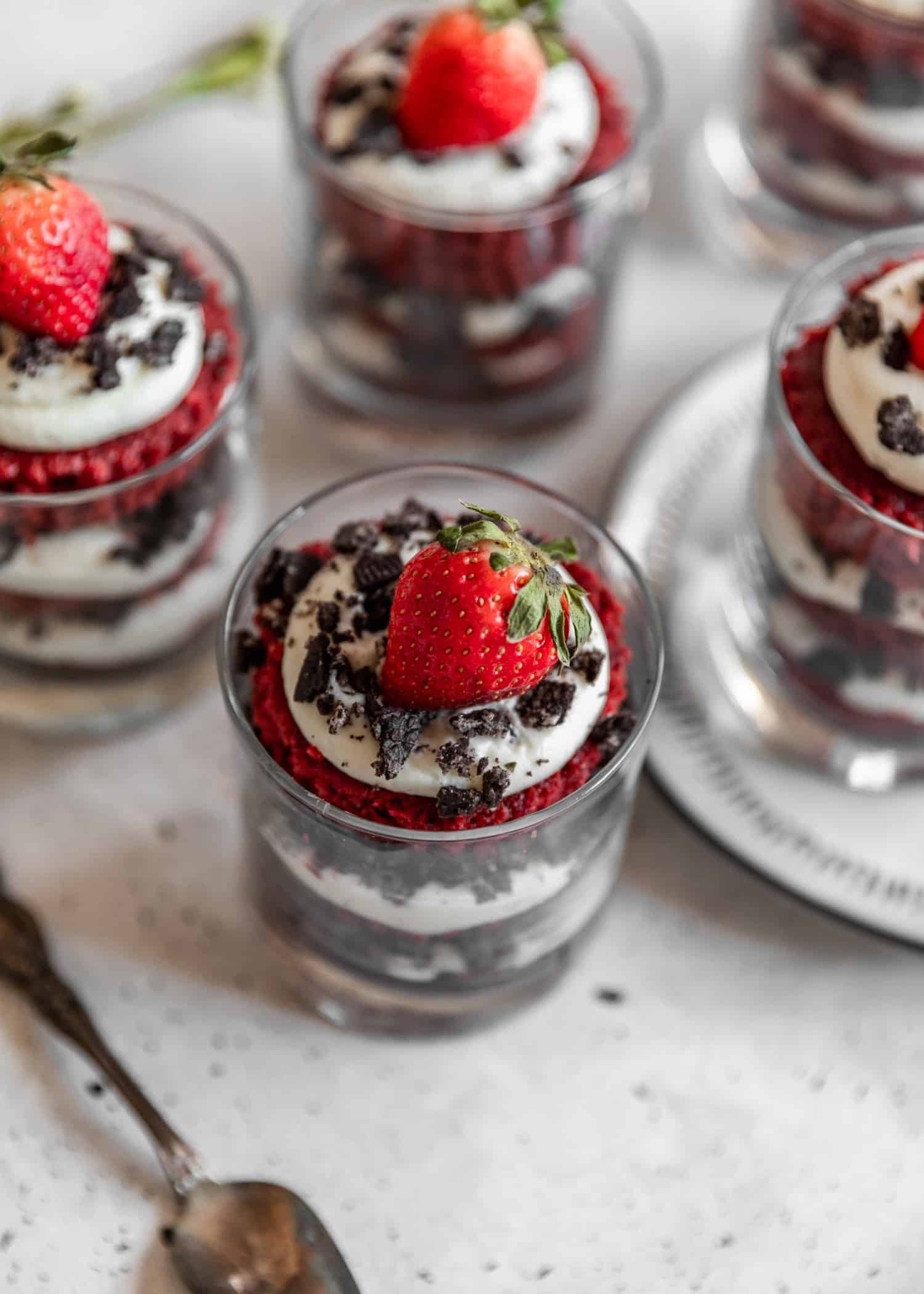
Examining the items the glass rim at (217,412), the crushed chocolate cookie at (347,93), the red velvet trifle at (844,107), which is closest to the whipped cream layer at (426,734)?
the glass rim at (217,412)

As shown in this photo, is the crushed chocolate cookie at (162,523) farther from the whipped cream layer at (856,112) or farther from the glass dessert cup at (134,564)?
the whipped cream layer at (856,112)

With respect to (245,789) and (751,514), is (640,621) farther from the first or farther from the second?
(245,789)

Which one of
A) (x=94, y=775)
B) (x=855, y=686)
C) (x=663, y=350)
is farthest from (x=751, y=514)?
(x=94, y=775)

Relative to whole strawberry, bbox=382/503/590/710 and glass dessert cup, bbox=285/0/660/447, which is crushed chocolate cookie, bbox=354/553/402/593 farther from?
glass dessert cup, bbox=285/0/660/447

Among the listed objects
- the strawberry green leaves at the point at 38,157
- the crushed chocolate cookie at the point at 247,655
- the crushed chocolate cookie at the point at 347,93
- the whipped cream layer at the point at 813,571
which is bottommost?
the whipped cream layer at the point at 813,571

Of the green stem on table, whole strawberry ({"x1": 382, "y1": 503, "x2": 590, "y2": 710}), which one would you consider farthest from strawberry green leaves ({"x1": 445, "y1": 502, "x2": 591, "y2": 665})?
the green stem on table

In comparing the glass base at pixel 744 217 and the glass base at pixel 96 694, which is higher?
the glass base at pixel 744 217

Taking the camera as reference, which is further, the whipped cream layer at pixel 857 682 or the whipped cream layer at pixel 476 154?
the whipped cream layer at pixel 476 154
